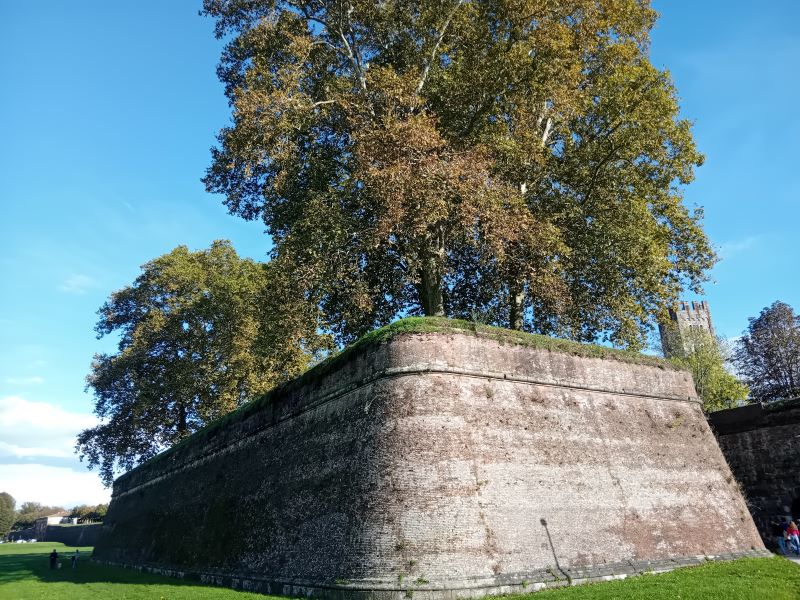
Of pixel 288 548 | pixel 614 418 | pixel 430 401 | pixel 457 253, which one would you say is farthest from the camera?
pixel 457 253

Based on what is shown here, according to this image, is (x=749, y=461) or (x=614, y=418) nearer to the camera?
(x=614, y=418)

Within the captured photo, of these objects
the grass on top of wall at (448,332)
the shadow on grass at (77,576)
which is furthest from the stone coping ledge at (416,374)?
the shadow on grass at (77,576)

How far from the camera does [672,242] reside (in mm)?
21453

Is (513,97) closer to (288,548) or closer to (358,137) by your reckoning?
(358,137)

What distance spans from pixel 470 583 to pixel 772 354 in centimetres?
4667

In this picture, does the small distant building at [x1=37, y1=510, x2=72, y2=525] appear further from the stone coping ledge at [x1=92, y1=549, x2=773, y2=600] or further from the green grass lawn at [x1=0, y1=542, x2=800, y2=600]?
the stone coping ledge at [x1=92, y1=549, x2=773, y2=600]

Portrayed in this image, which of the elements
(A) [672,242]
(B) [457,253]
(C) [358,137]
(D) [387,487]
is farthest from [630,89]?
(D) [387,487]

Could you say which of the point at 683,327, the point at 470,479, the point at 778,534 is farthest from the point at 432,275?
the point at 683,327

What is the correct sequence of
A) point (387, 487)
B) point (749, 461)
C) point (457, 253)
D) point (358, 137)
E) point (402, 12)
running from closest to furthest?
1. point (387, 487)
2. point (358, 137)
3. point (749, 461)
4. point (402, 12)
5. point (457, 253)

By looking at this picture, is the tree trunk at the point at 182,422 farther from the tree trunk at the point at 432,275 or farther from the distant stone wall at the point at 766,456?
the distant stone wall at the point at 766,456

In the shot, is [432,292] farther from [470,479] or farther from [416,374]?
[470,479]

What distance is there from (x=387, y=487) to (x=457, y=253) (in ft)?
39.1

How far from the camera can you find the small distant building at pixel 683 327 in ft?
152

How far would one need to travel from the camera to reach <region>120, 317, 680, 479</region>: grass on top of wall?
13508mm
